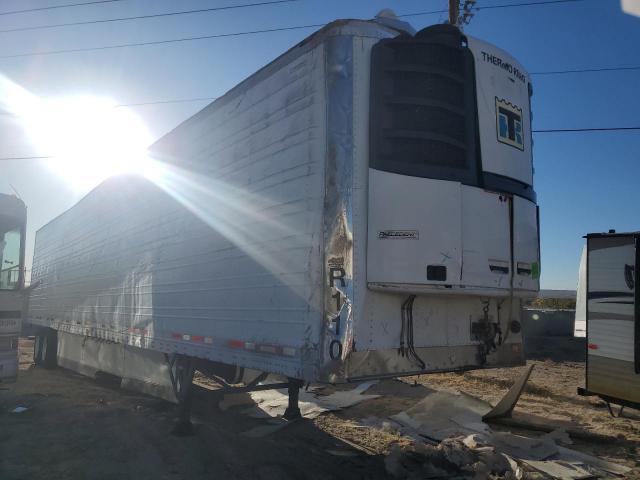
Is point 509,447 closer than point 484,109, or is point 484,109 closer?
point 484,109

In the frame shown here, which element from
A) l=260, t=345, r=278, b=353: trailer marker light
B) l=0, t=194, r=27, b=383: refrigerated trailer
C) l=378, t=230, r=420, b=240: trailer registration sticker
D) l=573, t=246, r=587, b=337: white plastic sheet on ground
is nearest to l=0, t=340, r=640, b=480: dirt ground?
l=0, t=194, r=27, b=383: refrigerated trailer

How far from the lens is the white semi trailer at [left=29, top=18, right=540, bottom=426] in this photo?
14.6 ft

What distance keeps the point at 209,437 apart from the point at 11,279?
5367mm

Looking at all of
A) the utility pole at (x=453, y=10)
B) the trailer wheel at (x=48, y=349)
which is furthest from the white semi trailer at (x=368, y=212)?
the utility pole at (x=453, y=10)

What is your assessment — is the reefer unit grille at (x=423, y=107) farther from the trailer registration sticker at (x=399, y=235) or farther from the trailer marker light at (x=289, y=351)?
the trailer marker light at (x=289, y=351)

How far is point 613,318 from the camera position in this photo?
28.1 ft

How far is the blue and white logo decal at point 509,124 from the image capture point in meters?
5.30

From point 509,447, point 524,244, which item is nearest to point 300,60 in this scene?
point 524,244

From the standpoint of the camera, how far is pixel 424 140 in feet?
15.5

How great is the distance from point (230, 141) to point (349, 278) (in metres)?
2.75

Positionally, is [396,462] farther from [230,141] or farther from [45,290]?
[45,290]

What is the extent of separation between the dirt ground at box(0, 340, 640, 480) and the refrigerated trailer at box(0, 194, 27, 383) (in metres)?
0.89

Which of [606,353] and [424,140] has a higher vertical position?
[424,140]

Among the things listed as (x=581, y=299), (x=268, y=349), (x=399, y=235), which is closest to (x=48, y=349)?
(x=268, y=349)
